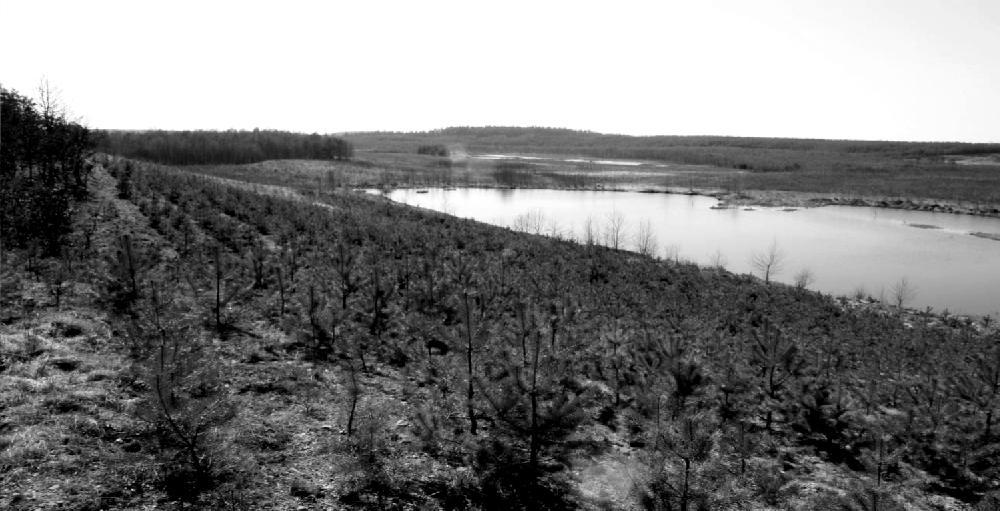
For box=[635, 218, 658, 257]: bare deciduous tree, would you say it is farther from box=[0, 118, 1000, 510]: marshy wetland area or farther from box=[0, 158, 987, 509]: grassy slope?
box=[0, 158, 987, 509]: grassy slope

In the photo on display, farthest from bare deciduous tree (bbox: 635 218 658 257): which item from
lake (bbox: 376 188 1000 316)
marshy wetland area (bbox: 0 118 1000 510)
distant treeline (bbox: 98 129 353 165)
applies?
distant treeline (bbox: 98 129 353 165)

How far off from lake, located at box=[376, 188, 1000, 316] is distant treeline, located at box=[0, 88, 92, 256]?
38.8 meters

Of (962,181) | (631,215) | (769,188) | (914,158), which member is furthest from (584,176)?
(914,158)

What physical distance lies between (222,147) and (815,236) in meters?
114

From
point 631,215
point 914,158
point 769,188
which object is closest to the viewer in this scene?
point 631,215

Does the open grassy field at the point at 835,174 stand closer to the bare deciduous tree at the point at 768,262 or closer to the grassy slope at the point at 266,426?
the bare deciduous tree at the point at 768,262

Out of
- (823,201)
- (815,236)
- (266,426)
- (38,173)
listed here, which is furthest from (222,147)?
(266,426)

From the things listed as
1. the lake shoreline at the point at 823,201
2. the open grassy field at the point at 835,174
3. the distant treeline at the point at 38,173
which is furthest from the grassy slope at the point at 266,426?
the open grassy field at the point at 835,174

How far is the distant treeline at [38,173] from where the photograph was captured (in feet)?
54.3

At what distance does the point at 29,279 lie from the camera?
1348 centimetres

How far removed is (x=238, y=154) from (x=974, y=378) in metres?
131

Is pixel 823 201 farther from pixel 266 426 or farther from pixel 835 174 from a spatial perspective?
pixel 266 426

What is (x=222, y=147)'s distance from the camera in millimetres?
123438

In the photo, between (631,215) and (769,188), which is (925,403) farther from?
(769,188)
